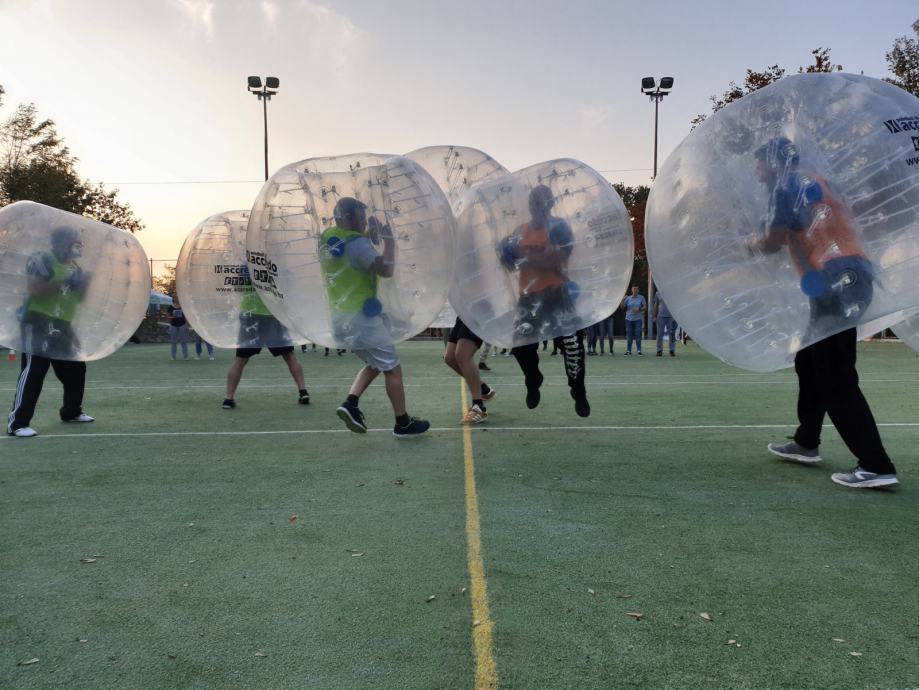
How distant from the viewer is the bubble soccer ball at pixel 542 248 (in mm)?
4566

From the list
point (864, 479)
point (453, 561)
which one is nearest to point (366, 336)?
point (453, 561)

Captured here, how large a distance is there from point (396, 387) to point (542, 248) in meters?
1.75

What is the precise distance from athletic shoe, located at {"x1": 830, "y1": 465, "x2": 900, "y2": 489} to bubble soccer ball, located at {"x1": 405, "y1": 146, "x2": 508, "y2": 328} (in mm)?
2989

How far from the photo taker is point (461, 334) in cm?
640

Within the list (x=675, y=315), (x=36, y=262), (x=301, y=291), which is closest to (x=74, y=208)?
(x=36, y=262)

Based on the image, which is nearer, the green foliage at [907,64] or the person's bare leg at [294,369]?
the person's bare leg at [294,369]

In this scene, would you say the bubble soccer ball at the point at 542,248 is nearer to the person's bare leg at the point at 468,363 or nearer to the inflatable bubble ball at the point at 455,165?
the inflatable bubble ball at the point at 455,165

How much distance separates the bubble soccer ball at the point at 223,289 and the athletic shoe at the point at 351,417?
1.90m

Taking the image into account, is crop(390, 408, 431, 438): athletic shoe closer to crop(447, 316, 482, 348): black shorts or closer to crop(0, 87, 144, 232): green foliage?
crop(447, 316, 482, 348): black shorts

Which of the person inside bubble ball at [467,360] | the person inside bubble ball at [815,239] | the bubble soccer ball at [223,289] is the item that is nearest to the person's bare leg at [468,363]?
the person inside bubble ball at [467,360]

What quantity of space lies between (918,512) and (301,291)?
3851 mm

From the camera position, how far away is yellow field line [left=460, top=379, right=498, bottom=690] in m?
2.05

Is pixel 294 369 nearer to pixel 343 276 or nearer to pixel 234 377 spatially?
pixel 234 377

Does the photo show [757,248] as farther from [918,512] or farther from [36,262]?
[36,262]
